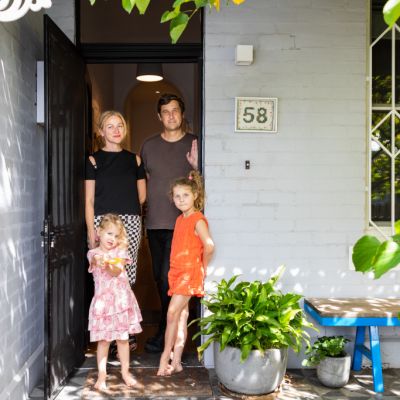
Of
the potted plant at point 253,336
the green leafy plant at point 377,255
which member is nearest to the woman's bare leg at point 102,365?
the potted plant at point 253,336

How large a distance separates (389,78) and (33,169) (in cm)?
259

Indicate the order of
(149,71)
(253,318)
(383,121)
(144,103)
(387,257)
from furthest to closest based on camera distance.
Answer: (144,103)
(149,71)
(383,121)
(253,318)
(387,257)

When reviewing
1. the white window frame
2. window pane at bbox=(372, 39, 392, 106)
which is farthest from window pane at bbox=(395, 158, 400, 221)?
window pane at bbox=(372, 39, 392, 106)

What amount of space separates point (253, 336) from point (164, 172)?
52.9 inches

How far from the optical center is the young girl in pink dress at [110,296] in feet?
11.4

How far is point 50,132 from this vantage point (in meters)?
3.28

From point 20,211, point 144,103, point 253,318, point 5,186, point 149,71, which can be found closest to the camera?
point 5,186

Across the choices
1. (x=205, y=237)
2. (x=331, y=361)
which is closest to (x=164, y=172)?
(x=205, y=237)

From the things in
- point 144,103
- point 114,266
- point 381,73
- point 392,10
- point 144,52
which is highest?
point 144,103

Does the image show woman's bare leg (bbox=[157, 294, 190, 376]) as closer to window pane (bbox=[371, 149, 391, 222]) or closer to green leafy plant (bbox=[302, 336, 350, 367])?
green leafy plant (bbox=[302, 336, 350, 367])

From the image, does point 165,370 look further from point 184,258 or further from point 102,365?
point 184,258

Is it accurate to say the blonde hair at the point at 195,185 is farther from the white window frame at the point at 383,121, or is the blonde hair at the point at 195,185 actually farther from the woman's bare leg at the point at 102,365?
the white window frame at the point at 383,121

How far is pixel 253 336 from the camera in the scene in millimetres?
3424

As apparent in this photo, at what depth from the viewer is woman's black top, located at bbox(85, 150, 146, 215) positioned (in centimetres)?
385
